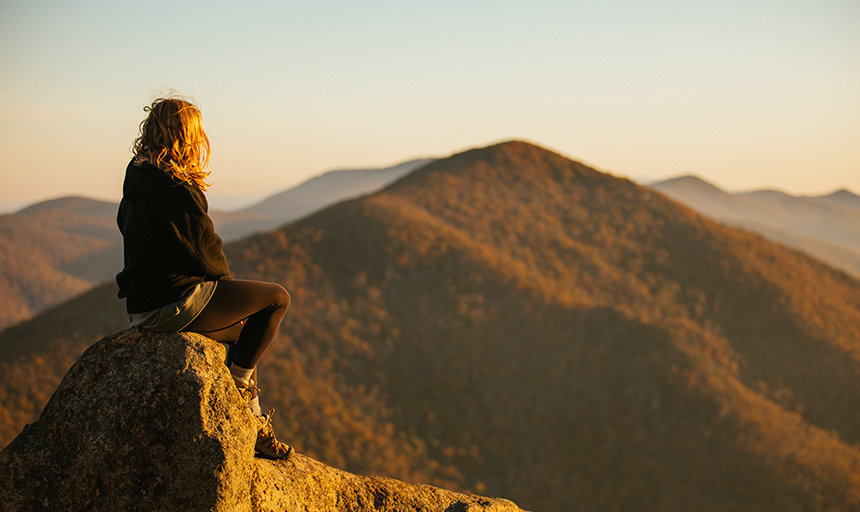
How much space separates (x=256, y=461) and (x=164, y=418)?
0.84 metres

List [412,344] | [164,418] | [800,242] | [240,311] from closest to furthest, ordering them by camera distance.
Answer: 1. [164,418]
2. [240,311]
3. [412,344]
4. [800,242]

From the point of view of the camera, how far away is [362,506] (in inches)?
177

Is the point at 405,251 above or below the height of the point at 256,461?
below

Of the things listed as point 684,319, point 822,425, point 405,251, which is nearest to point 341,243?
point 405,251

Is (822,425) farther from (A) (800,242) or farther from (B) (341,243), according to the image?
(A) (800,242)

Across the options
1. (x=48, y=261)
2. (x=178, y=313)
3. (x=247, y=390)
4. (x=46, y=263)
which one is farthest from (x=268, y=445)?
(x=48, y=261)

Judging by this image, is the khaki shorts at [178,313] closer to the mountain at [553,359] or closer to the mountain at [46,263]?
the mountain at [553,359]

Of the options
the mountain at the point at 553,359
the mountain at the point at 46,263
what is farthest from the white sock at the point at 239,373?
the mountain at the point at 46,263

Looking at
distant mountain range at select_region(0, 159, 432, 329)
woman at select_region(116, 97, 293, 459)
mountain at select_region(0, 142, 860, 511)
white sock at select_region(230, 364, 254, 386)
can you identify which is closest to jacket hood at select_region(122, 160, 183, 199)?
woman at select_region(116, 97, 293, 459)

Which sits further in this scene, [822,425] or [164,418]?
[822,425]

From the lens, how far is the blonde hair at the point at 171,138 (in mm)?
3570

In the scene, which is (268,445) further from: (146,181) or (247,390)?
(146,181)

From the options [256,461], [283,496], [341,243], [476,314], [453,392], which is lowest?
[453,392]

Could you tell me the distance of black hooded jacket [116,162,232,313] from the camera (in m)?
3.55
